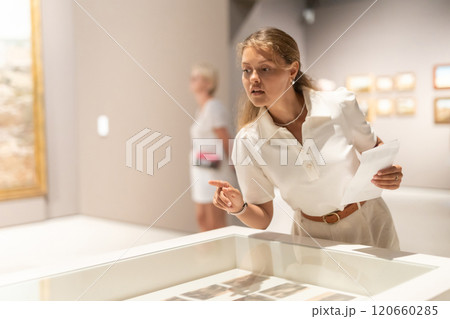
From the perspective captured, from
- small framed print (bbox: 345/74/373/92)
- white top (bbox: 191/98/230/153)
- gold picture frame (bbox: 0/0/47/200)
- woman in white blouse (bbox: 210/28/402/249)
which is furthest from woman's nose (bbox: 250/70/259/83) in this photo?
gold picture frame (bbox: 0/0/47/200)

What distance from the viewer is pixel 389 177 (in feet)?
3.33

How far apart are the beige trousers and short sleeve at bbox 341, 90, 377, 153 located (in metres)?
0.13

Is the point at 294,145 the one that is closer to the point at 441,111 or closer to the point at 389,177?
the point at 389,177

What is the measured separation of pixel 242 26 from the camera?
0.98 metres

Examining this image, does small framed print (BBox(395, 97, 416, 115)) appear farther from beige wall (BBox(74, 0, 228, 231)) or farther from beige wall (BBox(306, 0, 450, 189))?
beige wall (BBox(74, 0, 228, 231))

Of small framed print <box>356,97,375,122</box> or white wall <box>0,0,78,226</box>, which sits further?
small framed print <box>356,97,375,122</box>

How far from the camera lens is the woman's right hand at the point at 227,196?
0.98 meters

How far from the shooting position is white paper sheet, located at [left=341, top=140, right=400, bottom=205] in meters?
0.96

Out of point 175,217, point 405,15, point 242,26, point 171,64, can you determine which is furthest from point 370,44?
point 175,217

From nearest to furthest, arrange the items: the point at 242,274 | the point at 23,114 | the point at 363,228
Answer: the point at 23,114 < the point at 242,274 < the point at 363,228

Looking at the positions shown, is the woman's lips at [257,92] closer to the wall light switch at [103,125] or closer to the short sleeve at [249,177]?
the short sleeve at [249,177]

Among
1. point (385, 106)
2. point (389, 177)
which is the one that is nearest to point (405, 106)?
point (385, 106)
